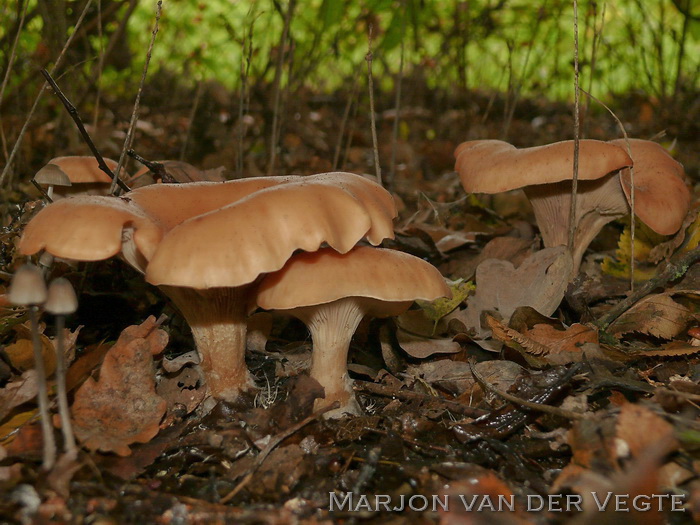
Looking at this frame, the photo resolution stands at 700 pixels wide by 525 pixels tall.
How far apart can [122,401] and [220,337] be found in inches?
19.7

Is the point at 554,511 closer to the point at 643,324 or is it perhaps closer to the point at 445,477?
the point at 445,477

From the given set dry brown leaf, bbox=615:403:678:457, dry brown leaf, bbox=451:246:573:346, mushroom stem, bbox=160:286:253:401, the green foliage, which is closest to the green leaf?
dry brown leaf, bbox=451:246:573:346

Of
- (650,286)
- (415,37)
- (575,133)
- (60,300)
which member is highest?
(415,37)

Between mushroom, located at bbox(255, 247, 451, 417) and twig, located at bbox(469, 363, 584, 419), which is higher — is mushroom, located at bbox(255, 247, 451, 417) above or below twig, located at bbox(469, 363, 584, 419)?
above

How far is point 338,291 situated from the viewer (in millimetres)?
2162

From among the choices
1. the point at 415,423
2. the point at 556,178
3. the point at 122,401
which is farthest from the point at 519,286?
the point at 122,401

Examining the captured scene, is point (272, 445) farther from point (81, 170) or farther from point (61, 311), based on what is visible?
point (81, 170)

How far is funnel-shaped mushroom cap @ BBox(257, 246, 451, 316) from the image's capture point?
217cm

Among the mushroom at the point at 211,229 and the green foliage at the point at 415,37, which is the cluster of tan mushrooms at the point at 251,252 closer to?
the mushroom at the point at 211,229

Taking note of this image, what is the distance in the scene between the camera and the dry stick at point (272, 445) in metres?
1.92

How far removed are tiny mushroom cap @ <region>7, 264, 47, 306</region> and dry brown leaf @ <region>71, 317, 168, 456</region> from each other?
608 millimetres

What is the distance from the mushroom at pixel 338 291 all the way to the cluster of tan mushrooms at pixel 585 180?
970mm

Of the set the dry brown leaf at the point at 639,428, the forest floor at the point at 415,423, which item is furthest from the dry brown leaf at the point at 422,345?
the dry brown leaf at the point at 639,428

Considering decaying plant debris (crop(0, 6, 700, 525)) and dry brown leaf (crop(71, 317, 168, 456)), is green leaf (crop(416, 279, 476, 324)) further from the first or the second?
dry brown leaf (crop(71, 317, 168, 456))
